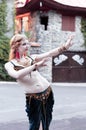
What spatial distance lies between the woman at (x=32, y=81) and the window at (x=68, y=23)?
21.1 m

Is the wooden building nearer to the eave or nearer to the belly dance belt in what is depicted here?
the eave

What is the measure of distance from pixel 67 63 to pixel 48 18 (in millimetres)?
3035

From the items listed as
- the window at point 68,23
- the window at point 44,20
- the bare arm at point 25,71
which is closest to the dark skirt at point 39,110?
the bare arm at point 25,71

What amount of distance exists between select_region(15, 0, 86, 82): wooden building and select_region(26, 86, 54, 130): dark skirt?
19.5 metres

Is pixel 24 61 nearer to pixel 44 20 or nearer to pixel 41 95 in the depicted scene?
pixel 41 95

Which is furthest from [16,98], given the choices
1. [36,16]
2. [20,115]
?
[36,16]

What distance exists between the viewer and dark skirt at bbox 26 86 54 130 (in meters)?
4.63

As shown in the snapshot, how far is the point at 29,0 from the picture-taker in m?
25.2

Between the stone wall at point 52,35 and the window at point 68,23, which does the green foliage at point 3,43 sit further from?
the window at point 68,23

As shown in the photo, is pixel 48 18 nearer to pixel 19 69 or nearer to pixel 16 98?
pixel 16 98

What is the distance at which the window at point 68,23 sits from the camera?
25656 mm

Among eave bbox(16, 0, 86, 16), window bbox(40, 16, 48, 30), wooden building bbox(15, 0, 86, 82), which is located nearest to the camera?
eave bbox(16, 0, 86, 16)

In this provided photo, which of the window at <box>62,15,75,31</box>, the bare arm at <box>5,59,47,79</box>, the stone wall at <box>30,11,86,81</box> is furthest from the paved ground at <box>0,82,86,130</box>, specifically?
the window at <box>62,15,75,31</box>

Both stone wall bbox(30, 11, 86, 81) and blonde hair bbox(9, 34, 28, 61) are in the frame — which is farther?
stone wall bbox(30, 11, 86, 81)
